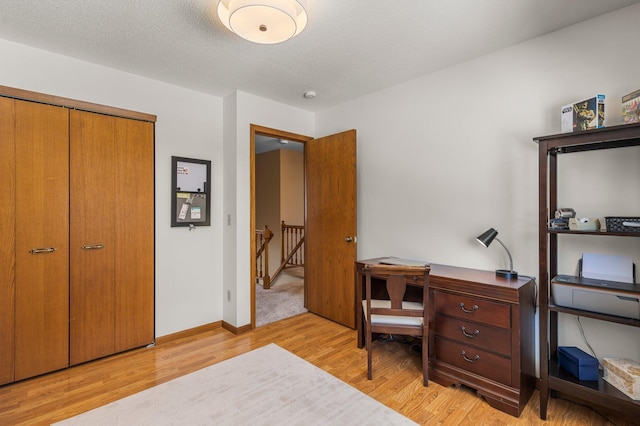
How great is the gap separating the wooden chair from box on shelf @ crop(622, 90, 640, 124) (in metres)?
1.43

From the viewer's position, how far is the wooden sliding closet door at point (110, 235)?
8.29 feet

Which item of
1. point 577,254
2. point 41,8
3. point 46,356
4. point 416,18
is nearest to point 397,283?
point 577,254

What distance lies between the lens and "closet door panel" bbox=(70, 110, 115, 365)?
98.7 inches

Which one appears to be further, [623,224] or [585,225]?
[585,225]

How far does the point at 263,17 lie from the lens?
1778 millimetres

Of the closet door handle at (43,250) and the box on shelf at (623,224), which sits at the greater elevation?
the box on shelf at (623,224)

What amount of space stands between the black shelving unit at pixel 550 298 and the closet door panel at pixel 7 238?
3665mm

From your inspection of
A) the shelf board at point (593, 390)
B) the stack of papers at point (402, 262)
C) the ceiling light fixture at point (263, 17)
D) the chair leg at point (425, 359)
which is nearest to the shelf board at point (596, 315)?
the shelf board at point (593, 390)

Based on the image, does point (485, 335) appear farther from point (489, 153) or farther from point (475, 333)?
point (489, 153)

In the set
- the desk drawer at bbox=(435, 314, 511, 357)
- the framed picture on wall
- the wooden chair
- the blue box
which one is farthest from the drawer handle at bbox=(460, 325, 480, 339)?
the framed picture on wall

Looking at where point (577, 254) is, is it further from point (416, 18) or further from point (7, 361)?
point (7, 361)

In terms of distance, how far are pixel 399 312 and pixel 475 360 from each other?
58 centimetres

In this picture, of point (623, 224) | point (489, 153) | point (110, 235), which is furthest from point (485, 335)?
point (110, 235)

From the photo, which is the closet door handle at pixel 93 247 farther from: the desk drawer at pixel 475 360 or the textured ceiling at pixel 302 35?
the desk drawer at pixel 475 360
